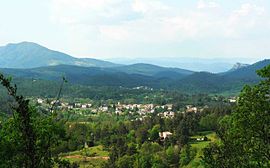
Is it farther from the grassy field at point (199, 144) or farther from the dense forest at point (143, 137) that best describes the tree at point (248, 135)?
the grassy field at point (199, 144)

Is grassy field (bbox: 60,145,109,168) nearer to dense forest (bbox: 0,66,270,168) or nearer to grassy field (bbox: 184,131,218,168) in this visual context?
dense forest (bbox: 0,66,270,168)

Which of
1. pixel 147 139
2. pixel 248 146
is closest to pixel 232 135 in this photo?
pixel 248 146

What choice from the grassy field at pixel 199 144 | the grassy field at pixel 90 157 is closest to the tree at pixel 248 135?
the grassy field at pixel 199 144

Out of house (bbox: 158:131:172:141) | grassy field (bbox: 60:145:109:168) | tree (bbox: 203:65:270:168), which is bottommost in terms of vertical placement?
grassy field (bbox: 60:145:109:168)

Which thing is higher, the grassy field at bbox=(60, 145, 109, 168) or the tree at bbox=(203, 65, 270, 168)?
the tree at bbox=(203, 65, 270, 168)

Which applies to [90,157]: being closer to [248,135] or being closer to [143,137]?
[143,137]

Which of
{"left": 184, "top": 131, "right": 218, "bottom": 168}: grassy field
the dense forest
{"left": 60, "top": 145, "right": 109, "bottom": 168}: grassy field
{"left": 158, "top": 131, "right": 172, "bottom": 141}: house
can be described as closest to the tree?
the dense forest
